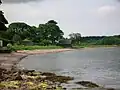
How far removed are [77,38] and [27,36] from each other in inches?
2623

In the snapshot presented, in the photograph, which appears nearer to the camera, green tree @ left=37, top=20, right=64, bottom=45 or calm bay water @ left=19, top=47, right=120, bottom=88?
calm bay water @ left=19, top=47, right=120, bottom=88

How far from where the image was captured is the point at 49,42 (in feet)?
462

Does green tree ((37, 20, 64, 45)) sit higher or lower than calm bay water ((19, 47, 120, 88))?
higher

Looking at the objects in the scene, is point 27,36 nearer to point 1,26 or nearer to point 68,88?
point 1,26

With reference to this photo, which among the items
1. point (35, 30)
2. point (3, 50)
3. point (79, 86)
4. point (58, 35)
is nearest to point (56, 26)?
point (58, 35)

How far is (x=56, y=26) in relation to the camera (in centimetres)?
15925

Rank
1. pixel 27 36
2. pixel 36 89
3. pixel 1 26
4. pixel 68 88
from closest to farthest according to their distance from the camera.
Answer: pixel 36 89 < pixel 68 88 < pixel 1 26 < pixel 27 36

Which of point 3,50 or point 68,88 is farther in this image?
point 3,50

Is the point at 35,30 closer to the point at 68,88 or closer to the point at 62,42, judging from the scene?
the point at 62,42

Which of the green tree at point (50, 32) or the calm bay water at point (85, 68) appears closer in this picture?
the calm bay water at point (85, 68)

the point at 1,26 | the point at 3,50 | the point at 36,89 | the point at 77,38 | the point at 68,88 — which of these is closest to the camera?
the point at 36,89

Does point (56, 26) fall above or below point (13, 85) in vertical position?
above

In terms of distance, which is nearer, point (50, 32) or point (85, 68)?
point (85, 68)

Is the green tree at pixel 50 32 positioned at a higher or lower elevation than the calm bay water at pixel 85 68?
higher
